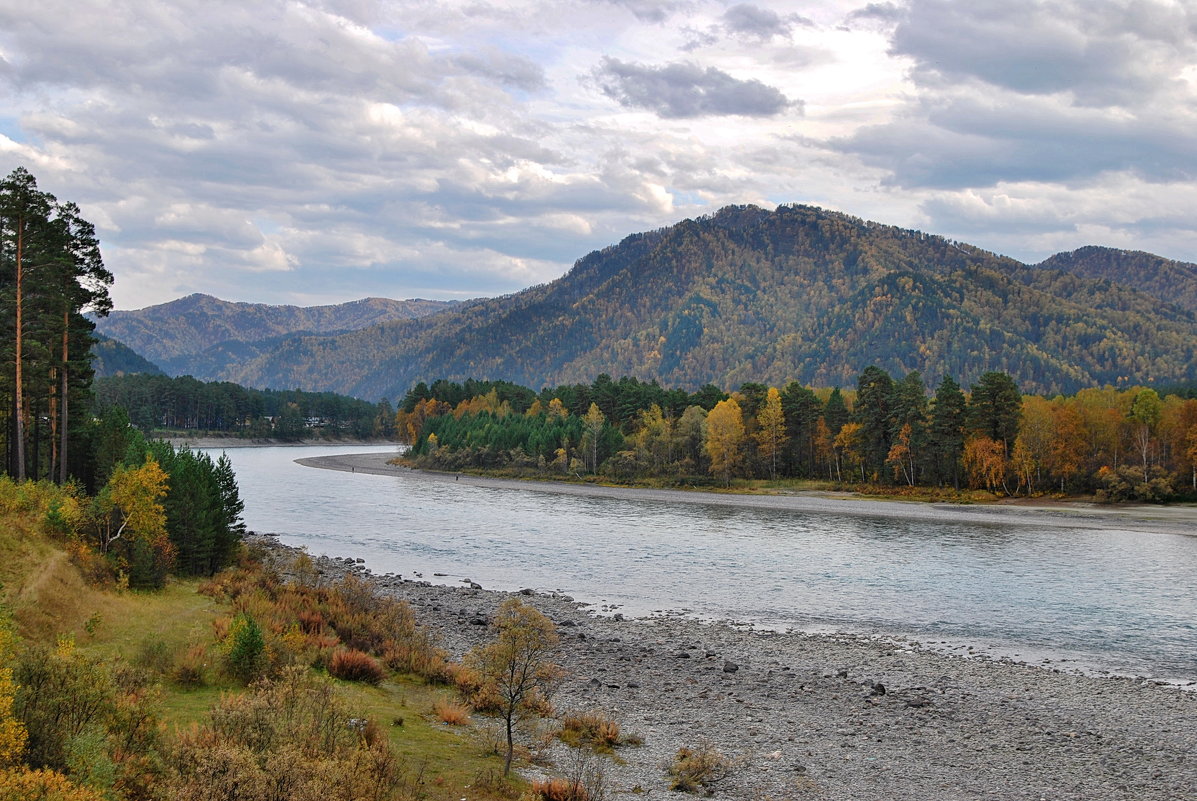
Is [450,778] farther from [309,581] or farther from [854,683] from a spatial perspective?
[309,581]

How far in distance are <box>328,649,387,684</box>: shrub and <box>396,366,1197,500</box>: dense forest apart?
270 ft

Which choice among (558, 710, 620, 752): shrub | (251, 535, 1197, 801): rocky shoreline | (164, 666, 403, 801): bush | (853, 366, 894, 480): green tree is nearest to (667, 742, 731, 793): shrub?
(251, 535, 1197, 801): rocky shoreline

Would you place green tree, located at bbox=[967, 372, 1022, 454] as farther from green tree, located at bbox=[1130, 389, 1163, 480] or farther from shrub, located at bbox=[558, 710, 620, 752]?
shrub, located at bbox=[558, 710, 620, 752]

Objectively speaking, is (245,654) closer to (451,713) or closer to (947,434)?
(451,713)

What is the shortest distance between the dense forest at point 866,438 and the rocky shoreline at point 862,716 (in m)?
69.5

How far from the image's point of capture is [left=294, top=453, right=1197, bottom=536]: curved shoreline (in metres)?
67.6

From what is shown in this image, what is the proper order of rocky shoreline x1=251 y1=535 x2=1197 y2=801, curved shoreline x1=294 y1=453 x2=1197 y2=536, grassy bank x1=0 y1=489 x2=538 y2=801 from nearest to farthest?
1. grassy bank x1=0 y1=489 x2=538 y2=801
2. rocky shoreline x1=251 y1=535 x2=1197 y2=801
3. curved shoreline x1=294 y1=453 x2=1197 y2=536

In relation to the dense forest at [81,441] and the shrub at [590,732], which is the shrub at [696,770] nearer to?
the shrub at [590,732]

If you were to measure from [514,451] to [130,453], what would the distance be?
9194 centimetres

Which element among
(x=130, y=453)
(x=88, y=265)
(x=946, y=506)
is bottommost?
(x=946, y=506)

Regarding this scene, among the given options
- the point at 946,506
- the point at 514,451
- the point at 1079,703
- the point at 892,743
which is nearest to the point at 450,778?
the point at 892,743

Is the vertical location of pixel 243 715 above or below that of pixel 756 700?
above

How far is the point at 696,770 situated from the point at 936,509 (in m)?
72.5

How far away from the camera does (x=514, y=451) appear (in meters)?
125
